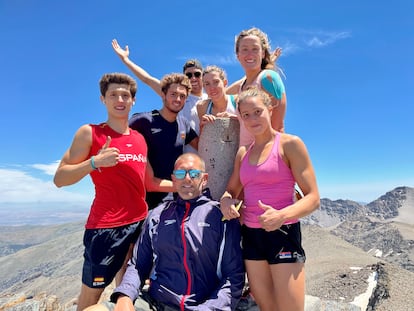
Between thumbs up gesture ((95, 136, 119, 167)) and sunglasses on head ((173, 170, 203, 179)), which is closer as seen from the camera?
thumbs up gesture ((95, 136, 119, 167))

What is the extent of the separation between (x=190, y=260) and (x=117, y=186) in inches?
71.7

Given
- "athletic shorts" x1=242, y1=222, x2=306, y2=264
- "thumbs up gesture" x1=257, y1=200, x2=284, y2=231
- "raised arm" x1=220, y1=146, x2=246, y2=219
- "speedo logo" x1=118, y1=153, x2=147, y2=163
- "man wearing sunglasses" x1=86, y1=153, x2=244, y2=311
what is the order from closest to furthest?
1. "thumbs up gesture" x1=257, y1=200, x2=284, y2=231
2. "man wearing sunglasses" x1=86, y1=153, x2=244, y2=311
3. "athletic shorts" x1=242, y1=222, x2=306, y2=264
4. "raised arm" x1=220, y1=146, x2=246, y2=219
5. "speedo logo" x1=118, y1=153, x2=147, y2=163

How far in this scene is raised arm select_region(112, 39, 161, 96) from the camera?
28.0 ft

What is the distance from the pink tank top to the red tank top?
6.72 ft

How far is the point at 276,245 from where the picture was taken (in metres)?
4.85

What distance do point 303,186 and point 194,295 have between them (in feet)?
7.74

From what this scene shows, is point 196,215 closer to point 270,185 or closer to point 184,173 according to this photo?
point 184,173

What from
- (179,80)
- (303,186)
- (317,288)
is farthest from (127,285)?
(317,288)

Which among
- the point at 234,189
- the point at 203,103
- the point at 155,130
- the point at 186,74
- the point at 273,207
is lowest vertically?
the point at 273,207

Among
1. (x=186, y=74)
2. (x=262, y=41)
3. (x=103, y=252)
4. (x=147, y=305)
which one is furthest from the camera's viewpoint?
(x=186, y=74)

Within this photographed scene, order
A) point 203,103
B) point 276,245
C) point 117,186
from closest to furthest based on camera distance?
1. point 276,245
2. point 117,186
3. point 203,103

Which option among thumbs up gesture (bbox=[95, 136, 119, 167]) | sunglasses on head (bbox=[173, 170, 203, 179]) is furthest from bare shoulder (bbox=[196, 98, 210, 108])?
thumbs up gesture (bbox=[95, 136, 119, 167])

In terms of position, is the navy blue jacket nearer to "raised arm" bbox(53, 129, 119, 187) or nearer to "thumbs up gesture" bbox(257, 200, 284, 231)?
"thumbs up gesture" bbox(257, 200, 284, 231)

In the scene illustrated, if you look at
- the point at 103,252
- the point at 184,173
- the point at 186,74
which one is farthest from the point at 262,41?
the point at 103,252
